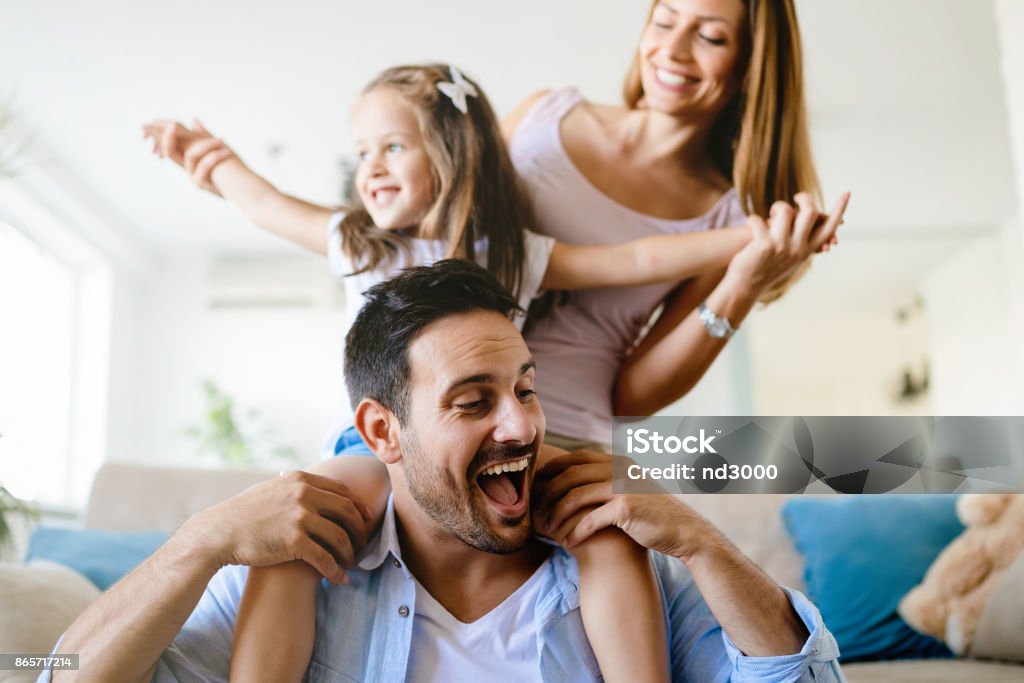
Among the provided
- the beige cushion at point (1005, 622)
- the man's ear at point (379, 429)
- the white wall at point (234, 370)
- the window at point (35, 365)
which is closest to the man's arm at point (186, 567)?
the man's ear at point (379, 429)

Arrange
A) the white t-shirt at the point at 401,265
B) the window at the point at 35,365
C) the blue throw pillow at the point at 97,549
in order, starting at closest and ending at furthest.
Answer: the white t-shirt at the point at 401,265 → the blue throw pillow at the point at 97,549 → the window at the point at 35,365

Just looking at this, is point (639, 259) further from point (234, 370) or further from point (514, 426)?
point (234, 370)

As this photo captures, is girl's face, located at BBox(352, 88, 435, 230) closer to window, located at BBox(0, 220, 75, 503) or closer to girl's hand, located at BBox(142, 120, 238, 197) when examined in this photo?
girl's hand, located at BBox(142, 120, 238, 197)

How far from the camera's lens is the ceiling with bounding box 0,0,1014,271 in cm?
222

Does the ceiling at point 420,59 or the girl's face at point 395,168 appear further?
the ceiling at point 420,59

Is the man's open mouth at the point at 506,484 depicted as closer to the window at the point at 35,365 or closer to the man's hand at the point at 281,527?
the man's hand at the point at 281,527

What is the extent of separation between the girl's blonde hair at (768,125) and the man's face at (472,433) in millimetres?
631

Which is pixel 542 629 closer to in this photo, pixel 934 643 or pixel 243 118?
pixel 934 643

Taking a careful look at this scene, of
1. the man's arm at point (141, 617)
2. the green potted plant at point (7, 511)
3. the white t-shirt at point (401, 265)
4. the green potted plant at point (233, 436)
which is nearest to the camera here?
the man's arm at point (141, 617)

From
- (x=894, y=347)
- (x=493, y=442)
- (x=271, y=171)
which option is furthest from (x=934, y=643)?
(x=894, y=347)

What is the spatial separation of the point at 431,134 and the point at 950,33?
4.73 ft

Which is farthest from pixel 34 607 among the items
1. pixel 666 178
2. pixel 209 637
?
pixel 666 178

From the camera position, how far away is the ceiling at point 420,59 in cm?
222
